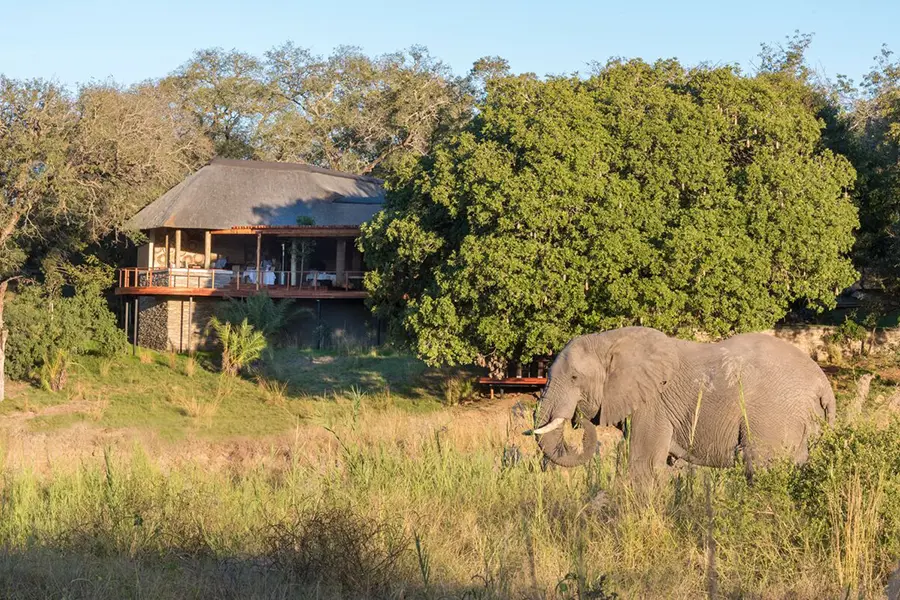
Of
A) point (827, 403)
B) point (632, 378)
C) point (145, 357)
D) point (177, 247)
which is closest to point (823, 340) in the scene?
point (827, 403)

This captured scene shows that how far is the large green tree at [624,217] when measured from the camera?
22.1 metres

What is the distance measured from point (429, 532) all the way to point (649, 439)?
3483 millimetres

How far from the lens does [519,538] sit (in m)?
7.38

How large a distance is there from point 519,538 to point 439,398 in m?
19.4

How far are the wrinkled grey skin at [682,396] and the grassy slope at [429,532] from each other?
0.41m

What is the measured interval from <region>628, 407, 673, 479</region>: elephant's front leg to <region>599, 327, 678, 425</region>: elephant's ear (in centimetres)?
12

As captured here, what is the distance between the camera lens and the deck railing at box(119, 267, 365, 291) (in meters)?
35.3

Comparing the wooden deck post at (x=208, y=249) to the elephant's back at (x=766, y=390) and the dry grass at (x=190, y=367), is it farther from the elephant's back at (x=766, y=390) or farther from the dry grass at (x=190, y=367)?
the elephant's back at (x=766, y=390)

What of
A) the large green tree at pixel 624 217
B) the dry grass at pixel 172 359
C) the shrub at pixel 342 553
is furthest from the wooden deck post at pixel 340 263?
the shrub at pixel 342 553

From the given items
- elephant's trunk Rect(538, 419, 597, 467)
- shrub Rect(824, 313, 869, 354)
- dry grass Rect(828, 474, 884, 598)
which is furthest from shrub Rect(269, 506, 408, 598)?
shrub Rect(824, 313, 869, 354)

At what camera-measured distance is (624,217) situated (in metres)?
22.4

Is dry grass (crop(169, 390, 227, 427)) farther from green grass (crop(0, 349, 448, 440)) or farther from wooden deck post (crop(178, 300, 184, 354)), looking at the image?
wooden deck post (crop(178, 300, 184, 354))

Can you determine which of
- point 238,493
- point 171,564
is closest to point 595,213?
point 238,493

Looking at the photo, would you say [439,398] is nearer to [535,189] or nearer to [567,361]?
[535,189]
